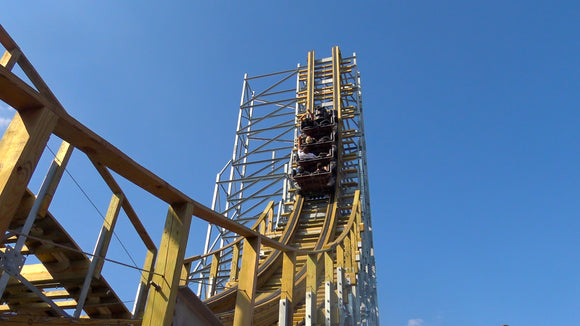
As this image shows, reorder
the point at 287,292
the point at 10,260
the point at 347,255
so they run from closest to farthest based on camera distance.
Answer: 1. the point at 10,260
2. the point at 287,292
3. the point at 347,255

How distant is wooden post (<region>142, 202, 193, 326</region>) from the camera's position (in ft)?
6.35

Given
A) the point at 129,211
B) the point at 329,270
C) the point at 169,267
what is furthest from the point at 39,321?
the point at 329,270

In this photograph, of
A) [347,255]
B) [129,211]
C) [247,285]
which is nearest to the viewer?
[247,285]

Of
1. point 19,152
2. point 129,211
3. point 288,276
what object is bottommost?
point 19,152

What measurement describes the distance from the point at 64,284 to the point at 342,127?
10512 millimetres

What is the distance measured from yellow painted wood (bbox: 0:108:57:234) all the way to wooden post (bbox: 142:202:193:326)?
0.69 meters

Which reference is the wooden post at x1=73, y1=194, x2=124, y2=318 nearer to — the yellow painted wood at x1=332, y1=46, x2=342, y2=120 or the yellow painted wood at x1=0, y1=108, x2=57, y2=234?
the yellow painted wood at x1=0, y1=108, x2=57, y2=234

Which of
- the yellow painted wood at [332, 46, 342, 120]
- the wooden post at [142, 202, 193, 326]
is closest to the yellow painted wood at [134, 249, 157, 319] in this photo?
the wooden post at [142, 202, 193, 326]

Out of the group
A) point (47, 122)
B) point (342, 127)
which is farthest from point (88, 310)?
point (342, 127)

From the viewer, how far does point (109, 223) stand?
3.53 meters

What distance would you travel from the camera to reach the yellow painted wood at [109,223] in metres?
3.46

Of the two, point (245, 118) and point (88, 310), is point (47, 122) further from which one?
point (245, 118)

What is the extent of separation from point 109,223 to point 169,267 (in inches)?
66.7

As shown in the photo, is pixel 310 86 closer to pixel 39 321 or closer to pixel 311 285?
pixel 311 285
